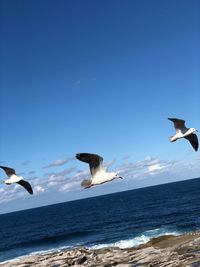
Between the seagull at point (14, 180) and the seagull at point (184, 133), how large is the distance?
24.1 feet

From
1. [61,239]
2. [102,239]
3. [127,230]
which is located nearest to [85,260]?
[102,239]

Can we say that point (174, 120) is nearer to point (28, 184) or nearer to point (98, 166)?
point (98, 166)

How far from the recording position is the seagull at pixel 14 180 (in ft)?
78.5

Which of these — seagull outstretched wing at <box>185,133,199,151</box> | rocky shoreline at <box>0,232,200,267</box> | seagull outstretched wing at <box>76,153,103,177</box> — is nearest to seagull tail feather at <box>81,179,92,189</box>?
seagull outstretched wing at <box>76,153,103,177</box>

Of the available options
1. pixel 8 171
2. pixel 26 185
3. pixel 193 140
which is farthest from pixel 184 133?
pixel 8 171

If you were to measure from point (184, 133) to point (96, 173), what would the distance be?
5.89m

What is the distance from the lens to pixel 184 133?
950 inches

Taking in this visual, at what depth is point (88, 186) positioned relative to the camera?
19.8m

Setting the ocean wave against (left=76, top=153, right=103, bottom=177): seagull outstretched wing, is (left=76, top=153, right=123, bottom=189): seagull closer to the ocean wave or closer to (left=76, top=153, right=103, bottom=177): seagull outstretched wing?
(left=76, top=153, right=103, bottom=177): seagull outstretched wing

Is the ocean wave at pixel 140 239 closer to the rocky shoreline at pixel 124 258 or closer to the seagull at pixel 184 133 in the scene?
the rocky shoreline at pixel 124 258

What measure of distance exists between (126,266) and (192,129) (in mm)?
14442

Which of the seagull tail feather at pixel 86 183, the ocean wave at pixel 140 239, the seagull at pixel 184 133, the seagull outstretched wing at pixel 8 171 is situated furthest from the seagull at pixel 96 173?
the ocean wave at pixel 140 239

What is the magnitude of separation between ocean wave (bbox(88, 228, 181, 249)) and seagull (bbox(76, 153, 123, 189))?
116ft

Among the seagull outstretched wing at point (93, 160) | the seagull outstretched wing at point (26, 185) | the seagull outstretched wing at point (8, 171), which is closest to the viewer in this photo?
the seagull outstretched wing at point (93, 160)
